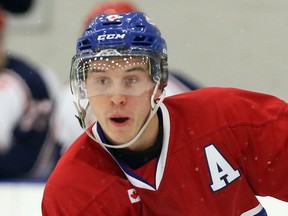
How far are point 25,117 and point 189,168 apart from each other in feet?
6.32

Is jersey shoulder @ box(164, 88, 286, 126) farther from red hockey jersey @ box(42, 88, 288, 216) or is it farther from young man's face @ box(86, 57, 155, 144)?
young man's face @ box(86, 57, 155, 144)

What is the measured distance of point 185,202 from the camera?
201 cm

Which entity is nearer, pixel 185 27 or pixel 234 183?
pixel 234 183

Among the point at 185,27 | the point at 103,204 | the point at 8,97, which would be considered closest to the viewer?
the point at 103,204

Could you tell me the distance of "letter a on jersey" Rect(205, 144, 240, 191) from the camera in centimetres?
201

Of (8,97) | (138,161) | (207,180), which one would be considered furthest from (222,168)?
(8,97)

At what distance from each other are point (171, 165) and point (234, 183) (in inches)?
6.0

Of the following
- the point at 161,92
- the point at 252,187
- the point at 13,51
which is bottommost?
the point at 13,51

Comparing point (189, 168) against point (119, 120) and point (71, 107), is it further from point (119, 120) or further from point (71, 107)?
point (71, 107)

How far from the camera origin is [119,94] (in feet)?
6.22

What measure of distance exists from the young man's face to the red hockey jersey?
101mm

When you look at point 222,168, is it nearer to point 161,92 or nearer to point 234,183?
point 234,183

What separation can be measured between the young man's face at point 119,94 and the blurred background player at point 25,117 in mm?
1714

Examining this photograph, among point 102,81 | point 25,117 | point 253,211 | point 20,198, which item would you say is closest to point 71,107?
point 25,117
